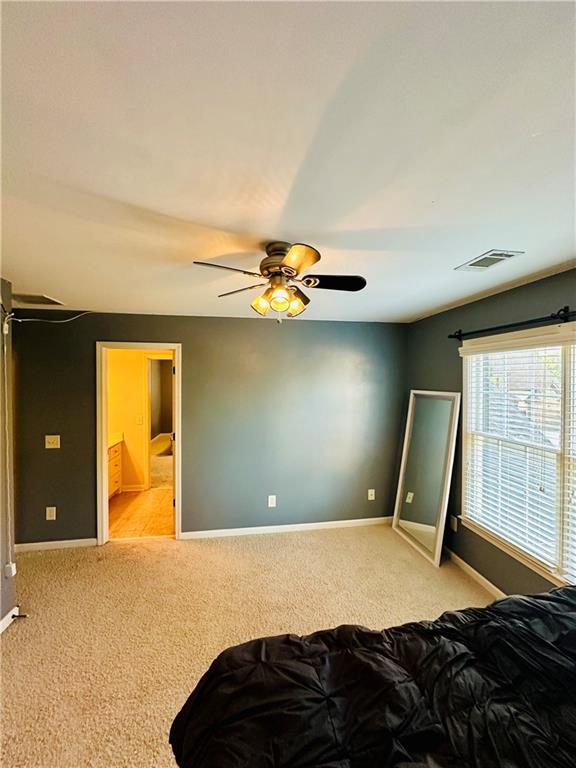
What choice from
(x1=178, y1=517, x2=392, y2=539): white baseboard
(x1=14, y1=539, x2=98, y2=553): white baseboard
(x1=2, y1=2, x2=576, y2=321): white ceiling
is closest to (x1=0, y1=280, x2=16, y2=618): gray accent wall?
(x1=2, y1=2, x2=576, y2=321): white ceiling

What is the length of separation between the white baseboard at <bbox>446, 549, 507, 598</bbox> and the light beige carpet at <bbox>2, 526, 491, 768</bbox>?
0.08 metres

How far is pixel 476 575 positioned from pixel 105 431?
3.90 metres

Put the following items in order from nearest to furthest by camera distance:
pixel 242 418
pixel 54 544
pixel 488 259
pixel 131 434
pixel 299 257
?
pixel 299 257, pixel 488 259, pixel 54 544, pixel 242 418, pixel 131 434

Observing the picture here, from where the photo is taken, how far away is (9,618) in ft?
7.54

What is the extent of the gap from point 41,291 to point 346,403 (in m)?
3.24

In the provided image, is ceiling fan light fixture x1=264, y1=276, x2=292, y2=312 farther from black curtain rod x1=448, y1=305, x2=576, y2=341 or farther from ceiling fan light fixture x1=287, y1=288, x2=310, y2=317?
black curtain rod x1=448, y1=305, x2=576, y2=341

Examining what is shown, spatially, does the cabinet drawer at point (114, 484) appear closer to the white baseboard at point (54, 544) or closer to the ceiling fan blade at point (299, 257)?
the white baseboard at point (54, 544)

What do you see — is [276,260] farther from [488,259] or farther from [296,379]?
[296,379]

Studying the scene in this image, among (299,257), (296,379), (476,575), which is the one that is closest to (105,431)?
(296,379)

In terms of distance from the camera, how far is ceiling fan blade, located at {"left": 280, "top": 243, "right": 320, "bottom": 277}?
1404mm

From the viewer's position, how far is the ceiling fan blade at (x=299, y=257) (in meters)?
1.40

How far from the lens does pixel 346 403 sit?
158 inches

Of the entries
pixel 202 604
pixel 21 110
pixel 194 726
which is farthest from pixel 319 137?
pixel 202 604

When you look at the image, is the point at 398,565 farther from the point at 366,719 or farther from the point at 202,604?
the point at 366,719
